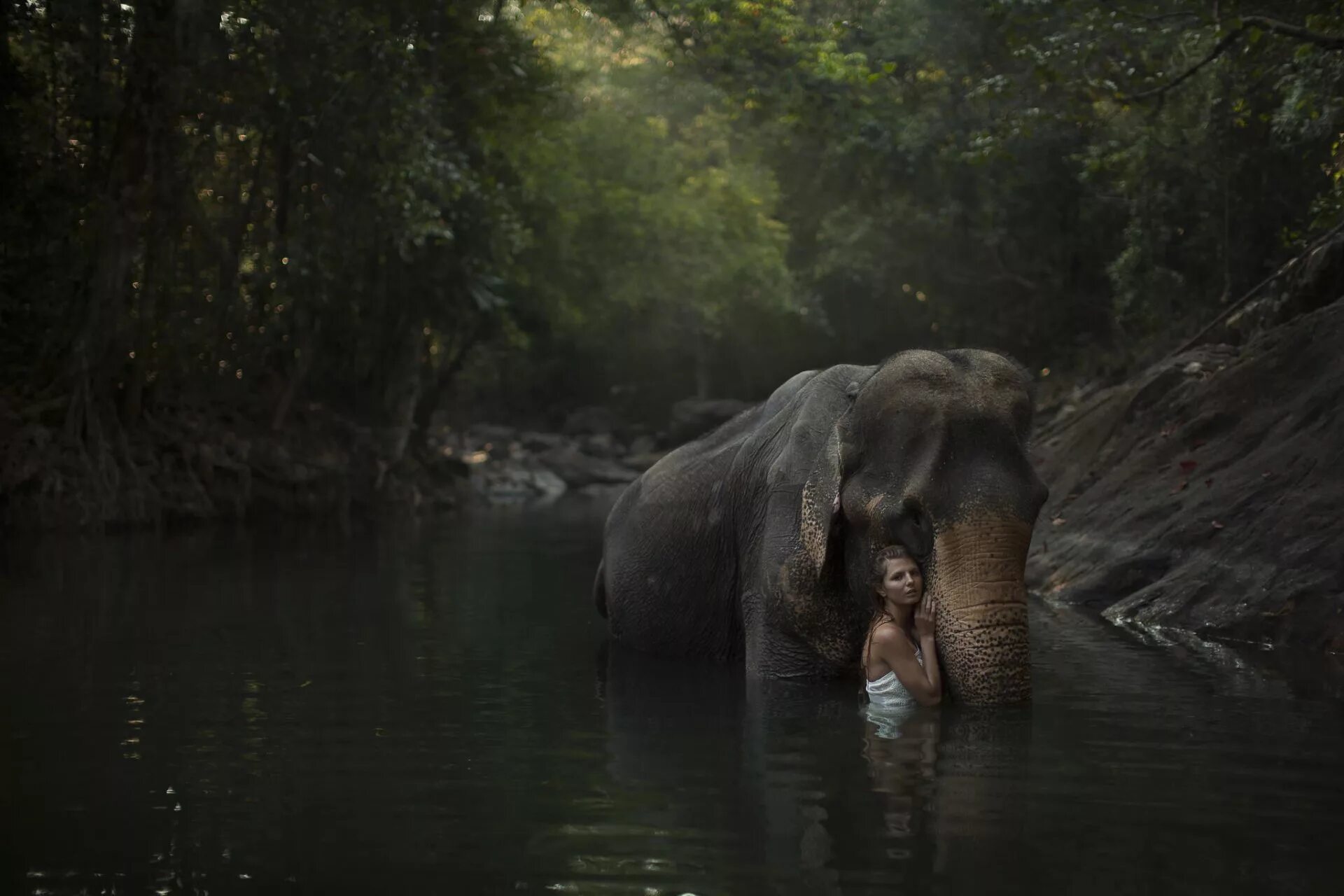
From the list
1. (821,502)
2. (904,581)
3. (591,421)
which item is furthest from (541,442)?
(904,581)

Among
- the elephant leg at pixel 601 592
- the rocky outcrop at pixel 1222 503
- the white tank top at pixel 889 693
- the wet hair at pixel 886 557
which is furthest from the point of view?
the elephant leg at pixel 601 592

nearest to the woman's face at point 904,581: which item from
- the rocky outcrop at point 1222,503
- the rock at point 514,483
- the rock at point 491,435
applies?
the rocky outcrop at point 1222,503

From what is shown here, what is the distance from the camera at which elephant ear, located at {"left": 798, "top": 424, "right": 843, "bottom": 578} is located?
8180 millimetres

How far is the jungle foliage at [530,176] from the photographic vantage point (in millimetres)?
20219

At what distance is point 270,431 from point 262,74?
7.23m

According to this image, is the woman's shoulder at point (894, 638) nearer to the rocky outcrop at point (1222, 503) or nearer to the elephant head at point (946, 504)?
the elephant head at point (946, 504)

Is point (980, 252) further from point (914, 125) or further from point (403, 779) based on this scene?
point (403, 779)

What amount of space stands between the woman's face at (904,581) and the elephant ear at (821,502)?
0.75 meters

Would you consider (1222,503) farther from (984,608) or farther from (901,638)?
(984,608)

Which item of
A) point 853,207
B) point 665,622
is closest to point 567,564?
point 665,622

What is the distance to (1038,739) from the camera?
706 centimetres

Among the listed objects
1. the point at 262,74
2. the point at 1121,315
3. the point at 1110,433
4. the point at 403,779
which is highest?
the point at 262,74

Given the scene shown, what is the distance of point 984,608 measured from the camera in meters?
7.05

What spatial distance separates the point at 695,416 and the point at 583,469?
877cm
